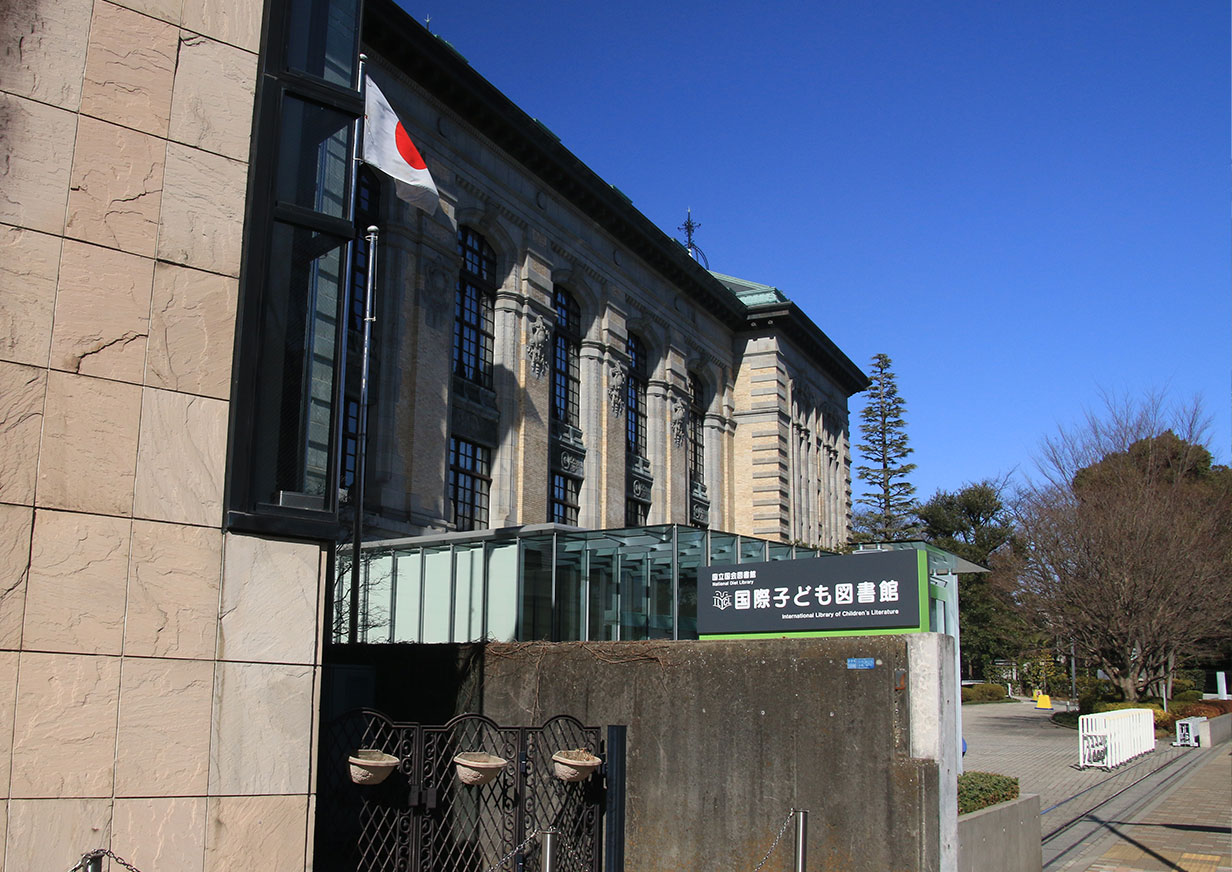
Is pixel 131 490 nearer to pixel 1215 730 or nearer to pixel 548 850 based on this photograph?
pixel 548 850

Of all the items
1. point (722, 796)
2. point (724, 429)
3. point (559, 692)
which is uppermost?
point (724, 429)

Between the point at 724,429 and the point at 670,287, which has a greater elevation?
the point at 670,287

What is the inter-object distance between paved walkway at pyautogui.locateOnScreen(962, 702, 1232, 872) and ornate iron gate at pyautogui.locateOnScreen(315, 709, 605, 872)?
275 inches

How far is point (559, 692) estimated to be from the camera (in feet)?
49.7

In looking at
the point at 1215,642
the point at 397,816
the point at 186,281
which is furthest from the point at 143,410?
the point at 1215,642

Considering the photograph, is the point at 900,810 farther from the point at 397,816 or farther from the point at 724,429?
the point at 724,429

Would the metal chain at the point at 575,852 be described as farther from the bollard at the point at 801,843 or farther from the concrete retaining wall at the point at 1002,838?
the concrete retaining wall at the point at 1002,838

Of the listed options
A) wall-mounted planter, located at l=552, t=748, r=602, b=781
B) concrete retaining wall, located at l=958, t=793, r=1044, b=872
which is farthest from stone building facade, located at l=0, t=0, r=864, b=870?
concrete retaining wall, located at l=958, t=793, r=1044, b=872

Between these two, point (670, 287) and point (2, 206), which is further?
point (670, 287)

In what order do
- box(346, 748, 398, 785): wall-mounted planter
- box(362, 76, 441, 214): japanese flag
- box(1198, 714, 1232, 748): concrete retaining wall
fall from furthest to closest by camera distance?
box(1198, 714, 1232, 748): concrete retaining wall < box(362, 76, 441, 214): japanese flag < box(346, 748, 398, 785): wall-mounted planter

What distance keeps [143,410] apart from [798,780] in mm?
8349

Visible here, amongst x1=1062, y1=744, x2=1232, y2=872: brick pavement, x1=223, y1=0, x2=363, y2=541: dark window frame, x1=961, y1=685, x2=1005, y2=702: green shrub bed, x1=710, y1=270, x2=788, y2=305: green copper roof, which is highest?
x1=710, y1=270, x2=788, y2=305: green copper roof

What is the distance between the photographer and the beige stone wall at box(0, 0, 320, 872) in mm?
7391

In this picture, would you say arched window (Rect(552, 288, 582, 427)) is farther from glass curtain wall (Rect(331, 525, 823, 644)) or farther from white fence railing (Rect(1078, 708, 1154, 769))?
white fence railing (Rect(1078, 708, 1154, 769))
